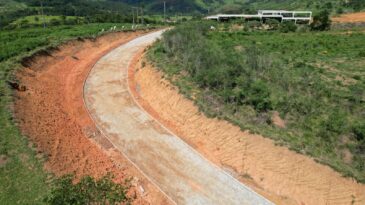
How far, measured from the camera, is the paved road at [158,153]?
53.2 ft

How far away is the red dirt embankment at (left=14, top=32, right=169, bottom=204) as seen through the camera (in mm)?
17469

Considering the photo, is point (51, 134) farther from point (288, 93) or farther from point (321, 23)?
point (321, 23)

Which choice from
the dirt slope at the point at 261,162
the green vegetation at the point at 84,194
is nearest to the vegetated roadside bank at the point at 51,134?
the green vegetation at the point at 84,194

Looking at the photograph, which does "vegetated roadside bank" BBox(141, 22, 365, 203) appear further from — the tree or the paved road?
the tree

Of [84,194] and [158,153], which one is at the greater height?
[84,194]

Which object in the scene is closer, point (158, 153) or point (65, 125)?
point (158, 153)

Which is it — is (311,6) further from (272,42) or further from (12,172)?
(12,172)

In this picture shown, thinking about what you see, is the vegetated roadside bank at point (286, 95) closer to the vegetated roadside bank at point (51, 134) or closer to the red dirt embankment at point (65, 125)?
the red dirt embankment at point (65, 125)

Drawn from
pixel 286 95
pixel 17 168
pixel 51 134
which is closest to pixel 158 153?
pixel 51 134

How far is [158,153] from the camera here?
63.4 ft

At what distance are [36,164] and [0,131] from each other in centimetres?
418

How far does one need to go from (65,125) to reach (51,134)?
1.75 metres

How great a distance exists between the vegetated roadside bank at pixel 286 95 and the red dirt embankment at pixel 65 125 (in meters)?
5.50

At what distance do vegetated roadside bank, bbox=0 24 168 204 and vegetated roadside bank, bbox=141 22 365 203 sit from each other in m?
5.92
